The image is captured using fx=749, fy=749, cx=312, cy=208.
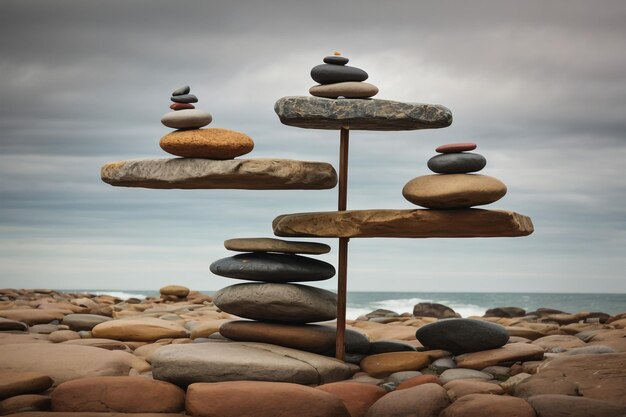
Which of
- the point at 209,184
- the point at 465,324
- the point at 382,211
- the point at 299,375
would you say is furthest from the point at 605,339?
the point at 209,184

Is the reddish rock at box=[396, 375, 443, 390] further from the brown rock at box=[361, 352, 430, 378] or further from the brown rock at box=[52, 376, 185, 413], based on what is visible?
the brown rock at box=[52, 376, 185, 413]

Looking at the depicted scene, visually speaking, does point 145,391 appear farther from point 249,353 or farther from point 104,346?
point 104,346

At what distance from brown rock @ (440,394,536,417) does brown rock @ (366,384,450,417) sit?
0.12m

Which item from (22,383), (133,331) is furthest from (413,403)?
(133,331)

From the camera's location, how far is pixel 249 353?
7.35 metres

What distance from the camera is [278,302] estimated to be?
7934 mm

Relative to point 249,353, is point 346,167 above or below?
above

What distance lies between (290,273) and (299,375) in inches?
49.6

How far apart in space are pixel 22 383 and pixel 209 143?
9.85 feet

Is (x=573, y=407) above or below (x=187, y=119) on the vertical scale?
below

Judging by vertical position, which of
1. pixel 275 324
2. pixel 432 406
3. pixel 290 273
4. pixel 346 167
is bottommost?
pixel 432 406

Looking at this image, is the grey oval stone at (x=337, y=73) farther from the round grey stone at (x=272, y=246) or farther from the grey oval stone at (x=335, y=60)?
the round grey stone at (x=272, y=246)

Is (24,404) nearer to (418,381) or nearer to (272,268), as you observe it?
(272,268)

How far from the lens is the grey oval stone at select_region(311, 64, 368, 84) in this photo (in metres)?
7.92
